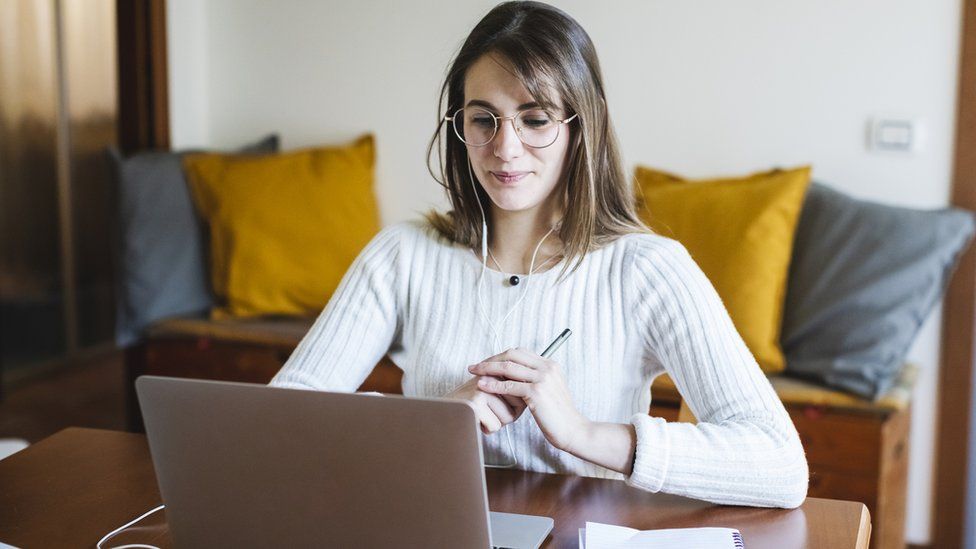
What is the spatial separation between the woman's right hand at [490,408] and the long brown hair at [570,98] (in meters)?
0.30

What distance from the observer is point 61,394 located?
379cm

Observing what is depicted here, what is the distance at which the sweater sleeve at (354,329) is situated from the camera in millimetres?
1502

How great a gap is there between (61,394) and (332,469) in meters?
3.20

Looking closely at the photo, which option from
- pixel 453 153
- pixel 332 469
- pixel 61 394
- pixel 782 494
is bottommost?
pixel 61 394

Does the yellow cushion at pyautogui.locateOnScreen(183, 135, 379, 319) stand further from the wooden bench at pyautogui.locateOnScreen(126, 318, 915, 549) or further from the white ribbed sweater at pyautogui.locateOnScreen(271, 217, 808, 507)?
the white ribbed sweater at pyautogui.locateOnScreen(271, 217, 808, 507)

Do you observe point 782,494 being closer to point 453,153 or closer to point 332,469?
point 332,469

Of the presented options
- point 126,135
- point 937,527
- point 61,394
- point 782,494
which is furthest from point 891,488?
point 61,394

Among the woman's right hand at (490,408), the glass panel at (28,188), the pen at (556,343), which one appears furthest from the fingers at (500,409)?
the glass panel at (28,188)

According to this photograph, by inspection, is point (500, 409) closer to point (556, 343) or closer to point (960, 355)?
point (556, 343)

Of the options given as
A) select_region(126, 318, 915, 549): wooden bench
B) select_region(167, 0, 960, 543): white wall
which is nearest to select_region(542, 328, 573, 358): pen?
select_region(126, 318, 915, 549): wooden bench

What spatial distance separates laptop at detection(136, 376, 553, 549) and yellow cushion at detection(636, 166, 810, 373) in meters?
1.55

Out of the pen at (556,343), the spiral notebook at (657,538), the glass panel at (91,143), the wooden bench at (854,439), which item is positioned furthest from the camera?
the glass panel at (91,143)

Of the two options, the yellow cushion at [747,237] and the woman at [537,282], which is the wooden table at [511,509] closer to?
the woman at [537,282]

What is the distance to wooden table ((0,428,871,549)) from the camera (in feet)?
3.64
